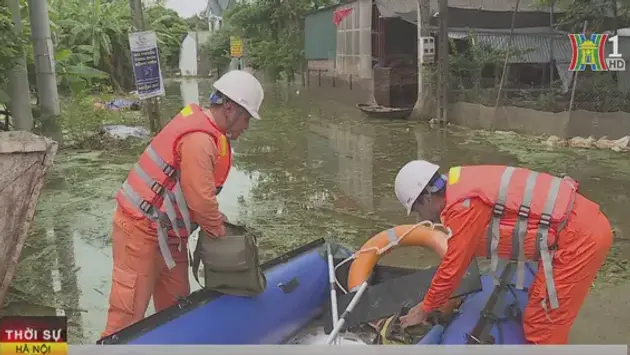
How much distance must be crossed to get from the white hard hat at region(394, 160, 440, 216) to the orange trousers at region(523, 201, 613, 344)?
0.67 m

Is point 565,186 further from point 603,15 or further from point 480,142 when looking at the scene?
point 603,15

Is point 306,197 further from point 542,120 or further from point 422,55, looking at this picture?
point 422,55

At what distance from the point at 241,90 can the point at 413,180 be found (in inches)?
40.6

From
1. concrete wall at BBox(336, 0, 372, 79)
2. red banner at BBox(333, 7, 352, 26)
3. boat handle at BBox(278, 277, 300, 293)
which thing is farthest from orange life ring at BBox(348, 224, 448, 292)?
red banner at BBox(333, 7, 352, 26)

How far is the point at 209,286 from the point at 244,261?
9.8 inches

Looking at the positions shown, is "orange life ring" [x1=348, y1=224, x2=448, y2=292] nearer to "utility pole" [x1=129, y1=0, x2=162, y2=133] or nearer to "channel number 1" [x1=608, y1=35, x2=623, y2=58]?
"utility pole" [x1=129, y1=0, x2=162, y2=133]

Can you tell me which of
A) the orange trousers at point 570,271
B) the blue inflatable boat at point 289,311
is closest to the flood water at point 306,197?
the blue inflatable boat at point 289,311

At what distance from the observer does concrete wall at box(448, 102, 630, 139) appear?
39.5 ft

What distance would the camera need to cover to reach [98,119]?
13477mm

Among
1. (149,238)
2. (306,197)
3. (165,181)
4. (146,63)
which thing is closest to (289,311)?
(149,238)

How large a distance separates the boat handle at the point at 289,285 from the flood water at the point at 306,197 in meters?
1.49

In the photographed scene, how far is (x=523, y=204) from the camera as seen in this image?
3.14 meters

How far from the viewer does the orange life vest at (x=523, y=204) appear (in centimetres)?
313
